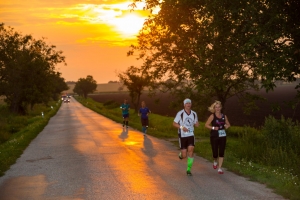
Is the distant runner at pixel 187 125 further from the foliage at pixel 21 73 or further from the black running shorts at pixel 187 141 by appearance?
the foliage at pixel 21 73

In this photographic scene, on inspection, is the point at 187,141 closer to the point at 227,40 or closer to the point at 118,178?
the point at 118,178

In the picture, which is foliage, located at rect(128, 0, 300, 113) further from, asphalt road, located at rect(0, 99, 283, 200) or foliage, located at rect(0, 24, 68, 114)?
foliage, located at rect(0, 24, 68, 114)

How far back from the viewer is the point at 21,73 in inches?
2188

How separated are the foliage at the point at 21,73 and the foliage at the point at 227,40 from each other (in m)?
37.1

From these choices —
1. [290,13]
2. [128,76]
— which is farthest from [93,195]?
[128,76]

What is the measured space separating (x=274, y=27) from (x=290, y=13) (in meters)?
1.02

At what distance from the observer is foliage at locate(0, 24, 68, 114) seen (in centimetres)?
5338

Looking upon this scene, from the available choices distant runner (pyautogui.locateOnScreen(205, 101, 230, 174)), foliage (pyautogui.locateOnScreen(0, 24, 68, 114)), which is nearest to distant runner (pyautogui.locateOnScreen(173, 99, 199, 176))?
distant runner (pyautogui.locateOnScreen(205, 101, 230, 174))

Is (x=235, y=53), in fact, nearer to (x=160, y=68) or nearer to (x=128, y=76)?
(x=160, y=68)

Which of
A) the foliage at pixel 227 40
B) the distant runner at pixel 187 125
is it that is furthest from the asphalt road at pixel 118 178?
the foliage at pixel 227 40

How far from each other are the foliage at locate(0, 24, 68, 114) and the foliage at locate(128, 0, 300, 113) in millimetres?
37074

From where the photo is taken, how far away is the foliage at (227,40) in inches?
483

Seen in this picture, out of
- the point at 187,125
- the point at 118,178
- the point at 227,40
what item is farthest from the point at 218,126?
the point at 227,40

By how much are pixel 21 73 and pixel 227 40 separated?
45562 mm
